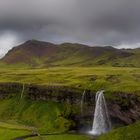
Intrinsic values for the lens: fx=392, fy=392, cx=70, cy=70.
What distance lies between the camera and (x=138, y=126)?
166375 mm

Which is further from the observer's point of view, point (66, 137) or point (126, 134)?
point (66, 137)

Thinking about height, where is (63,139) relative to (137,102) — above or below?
below

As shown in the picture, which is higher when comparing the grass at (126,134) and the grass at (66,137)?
the grass at (126,134)

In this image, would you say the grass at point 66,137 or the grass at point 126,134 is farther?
the grass at point 66,137

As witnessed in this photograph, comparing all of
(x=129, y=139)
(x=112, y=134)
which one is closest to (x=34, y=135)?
(x=112, y=134)

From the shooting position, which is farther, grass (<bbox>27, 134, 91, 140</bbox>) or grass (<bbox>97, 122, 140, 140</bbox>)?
grass (<bbox>27, 134, 91, 140</bbox>)

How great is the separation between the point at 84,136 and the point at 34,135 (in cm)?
2615

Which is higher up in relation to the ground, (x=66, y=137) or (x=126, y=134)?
(x=126, y=134)

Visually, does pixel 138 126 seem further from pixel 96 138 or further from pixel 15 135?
pixel 15 135

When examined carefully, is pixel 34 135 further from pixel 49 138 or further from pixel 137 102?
pixel 137 102

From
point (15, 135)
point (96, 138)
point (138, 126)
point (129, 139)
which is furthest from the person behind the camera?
point (15, 135)

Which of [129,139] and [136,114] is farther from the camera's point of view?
[136,114]

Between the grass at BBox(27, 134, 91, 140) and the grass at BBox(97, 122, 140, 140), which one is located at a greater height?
the grass at BBox(97, 122, 140, 140)

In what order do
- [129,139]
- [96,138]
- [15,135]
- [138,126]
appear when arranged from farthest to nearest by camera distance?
1. [15,135]
2. [96,138]
3. [138,126]
4. [129,139]
